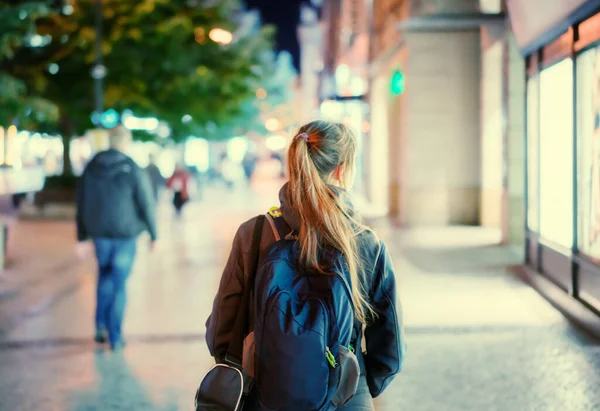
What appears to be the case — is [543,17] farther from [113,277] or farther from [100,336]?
[100,336]

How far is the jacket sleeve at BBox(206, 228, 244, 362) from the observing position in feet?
9.13

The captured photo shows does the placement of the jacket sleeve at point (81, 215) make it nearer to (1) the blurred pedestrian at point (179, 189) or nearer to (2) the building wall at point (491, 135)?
(2) the building wall at point (491, 135)

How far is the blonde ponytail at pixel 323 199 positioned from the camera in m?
2.62

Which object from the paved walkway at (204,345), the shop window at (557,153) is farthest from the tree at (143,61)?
the shop window at (557,153)

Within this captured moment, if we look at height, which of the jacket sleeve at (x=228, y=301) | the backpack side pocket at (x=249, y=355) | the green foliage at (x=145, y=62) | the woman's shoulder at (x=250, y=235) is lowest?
the backpack side pocket at (x=249, y=355)

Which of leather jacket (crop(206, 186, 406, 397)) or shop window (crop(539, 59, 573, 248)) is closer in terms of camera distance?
leather jacket (crop(206, 186, 406, 397))

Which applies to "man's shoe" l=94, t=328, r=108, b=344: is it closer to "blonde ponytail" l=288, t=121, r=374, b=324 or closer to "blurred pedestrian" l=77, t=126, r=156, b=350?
"blurred pedestrian" l=77, t=126, r=156, b=350

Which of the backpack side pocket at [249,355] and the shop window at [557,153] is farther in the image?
the shop window at [557,153]

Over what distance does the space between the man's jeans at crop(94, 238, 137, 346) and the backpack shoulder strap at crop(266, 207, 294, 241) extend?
13.8ft

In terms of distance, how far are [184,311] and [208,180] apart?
4179 centimetres

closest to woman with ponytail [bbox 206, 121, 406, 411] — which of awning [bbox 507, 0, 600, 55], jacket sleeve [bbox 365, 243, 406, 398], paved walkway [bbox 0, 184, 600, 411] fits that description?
jacket sleeve [bbox 365, 243, 406, 398]

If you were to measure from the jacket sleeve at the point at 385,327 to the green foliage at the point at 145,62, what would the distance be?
20.0 meters

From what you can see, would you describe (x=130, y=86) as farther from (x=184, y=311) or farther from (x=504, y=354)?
(x=504, y=354)

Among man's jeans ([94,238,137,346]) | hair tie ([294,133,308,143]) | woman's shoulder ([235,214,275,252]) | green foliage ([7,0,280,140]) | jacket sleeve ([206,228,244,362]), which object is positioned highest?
green foliage ([7,0,280,140])
